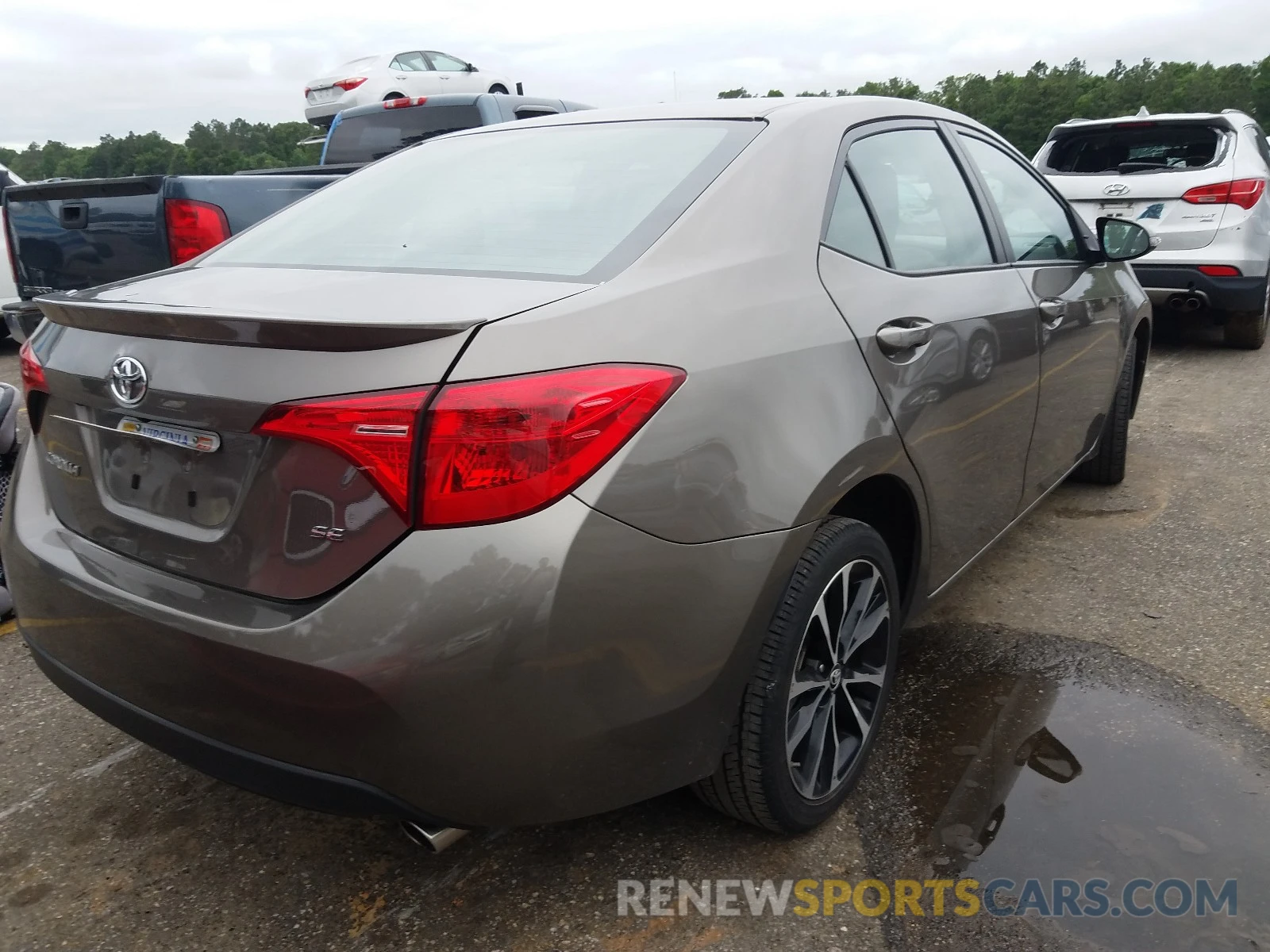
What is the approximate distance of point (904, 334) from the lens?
2.30 metres

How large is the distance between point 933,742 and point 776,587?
0.98 metres

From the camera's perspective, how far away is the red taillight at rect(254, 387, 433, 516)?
1.56 m

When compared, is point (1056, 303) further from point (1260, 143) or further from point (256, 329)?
point (1260, 143)

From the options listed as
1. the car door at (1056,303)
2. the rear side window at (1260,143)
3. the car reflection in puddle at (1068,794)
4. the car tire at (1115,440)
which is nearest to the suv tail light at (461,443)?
the car reflection in puddle at (1068,794)

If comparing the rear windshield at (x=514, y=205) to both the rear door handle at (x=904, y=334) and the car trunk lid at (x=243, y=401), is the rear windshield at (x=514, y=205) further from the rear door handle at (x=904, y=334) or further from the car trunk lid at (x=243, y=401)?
the rear door handle at (x=904, y=334)

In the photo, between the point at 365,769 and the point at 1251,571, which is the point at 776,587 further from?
the point at 1251,571

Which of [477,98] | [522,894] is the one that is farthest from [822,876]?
[477,98]

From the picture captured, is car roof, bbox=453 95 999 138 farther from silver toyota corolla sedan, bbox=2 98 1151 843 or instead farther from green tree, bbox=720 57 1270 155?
green tree, bbox=720 57 1270 155

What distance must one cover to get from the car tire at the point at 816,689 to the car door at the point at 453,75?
46.1ft

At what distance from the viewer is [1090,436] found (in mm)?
3900

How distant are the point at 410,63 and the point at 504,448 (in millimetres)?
15627

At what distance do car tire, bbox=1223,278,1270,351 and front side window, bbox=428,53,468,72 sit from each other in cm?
1191

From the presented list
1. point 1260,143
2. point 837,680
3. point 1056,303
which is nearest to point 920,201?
point 1056,303

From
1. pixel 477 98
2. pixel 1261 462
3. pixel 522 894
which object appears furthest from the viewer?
pixel 477 98
